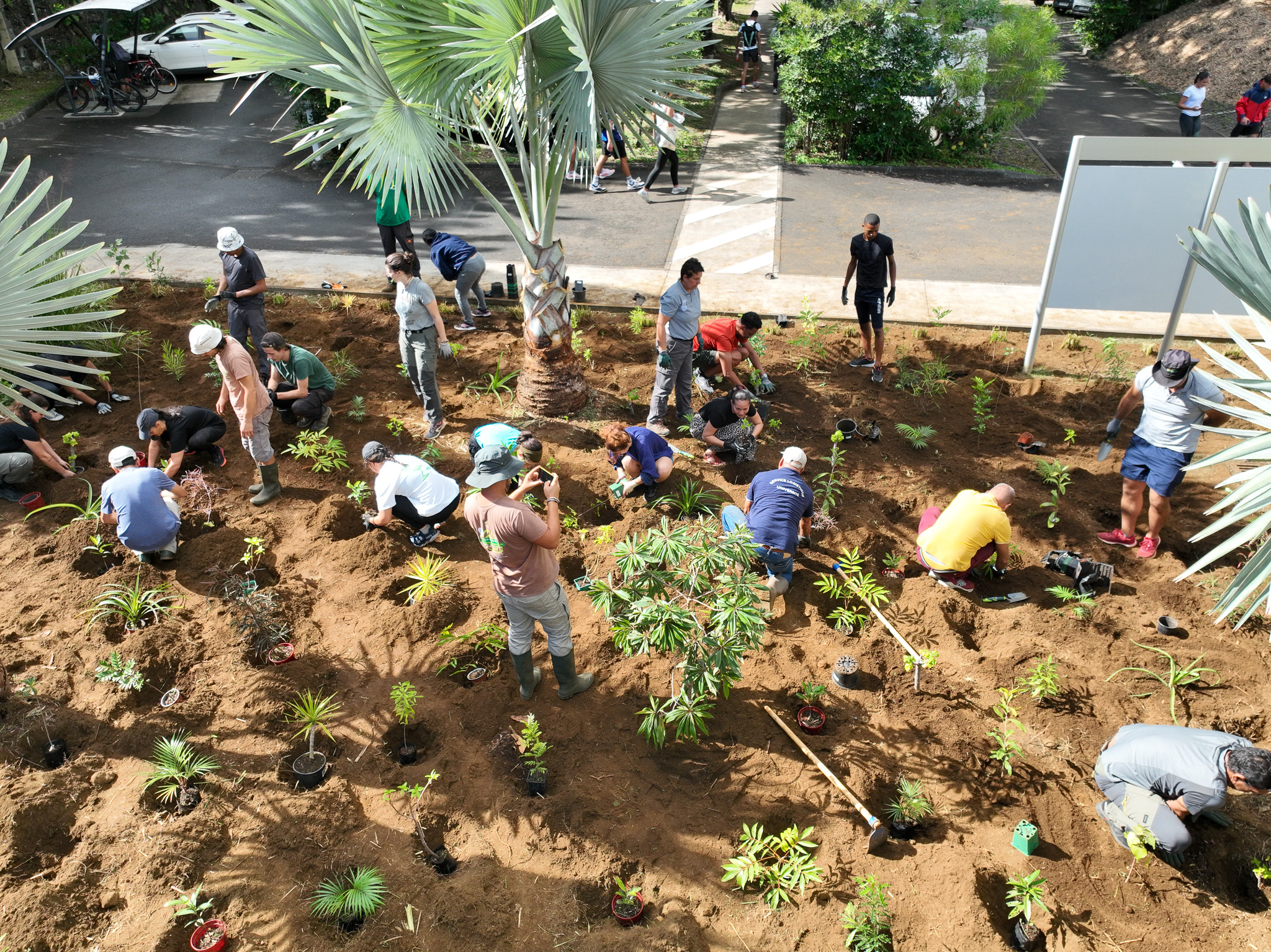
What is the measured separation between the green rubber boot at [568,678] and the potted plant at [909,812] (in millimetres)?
2030

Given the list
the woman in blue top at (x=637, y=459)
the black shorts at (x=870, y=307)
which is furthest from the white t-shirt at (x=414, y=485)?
the black shorts at (x=870, y=307)

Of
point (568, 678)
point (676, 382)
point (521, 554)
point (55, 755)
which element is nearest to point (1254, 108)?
point (676, 382)

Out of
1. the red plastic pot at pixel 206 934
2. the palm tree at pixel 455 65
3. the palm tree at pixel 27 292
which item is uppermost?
the palm tree at pixel 455 65

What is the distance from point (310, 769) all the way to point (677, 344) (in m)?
4.50

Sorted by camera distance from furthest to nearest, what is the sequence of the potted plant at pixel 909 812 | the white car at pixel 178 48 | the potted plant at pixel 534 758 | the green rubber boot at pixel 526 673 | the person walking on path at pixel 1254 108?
the white car at pixel 178 48 < the person walking on path at pixel 1254 108 < the green rubber boot at pixel 526 673 < the potted plant at pixel 534 758 < the potted plant at pixel 909 812

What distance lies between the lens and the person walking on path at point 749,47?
63.7 feet

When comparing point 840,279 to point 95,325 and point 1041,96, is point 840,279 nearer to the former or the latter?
point 1041,96

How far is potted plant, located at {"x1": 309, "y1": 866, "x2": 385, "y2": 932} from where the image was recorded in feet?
14.1

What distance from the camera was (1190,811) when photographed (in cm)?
456

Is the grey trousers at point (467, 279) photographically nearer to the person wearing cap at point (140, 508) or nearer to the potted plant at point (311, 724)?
the person wearing cap at point (140, 508)

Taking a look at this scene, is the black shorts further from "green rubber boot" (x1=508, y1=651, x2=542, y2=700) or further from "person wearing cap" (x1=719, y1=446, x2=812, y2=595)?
"green rubber boot" (x1=508, y1=651, x2=542, y2=700)

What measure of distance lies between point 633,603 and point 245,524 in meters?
4.05

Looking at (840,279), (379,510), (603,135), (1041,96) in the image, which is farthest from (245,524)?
(1041,96)

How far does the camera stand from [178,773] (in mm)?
4973
